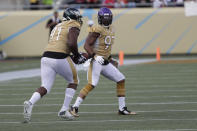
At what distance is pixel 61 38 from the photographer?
9.62 meters

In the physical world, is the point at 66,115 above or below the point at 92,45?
below

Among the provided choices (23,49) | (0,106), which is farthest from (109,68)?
(23,49)

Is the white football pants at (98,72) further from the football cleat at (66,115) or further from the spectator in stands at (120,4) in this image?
the spectator in stands at (120,4)

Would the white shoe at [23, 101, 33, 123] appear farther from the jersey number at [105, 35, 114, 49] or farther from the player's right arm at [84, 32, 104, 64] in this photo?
the jersey number at [105, 35, 114, 49]

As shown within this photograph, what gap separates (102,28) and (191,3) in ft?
39.5

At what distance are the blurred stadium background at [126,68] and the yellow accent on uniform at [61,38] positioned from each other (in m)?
1.03

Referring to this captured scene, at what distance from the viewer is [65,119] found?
9766mm

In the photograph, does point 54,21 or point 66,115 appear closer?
point 66,115

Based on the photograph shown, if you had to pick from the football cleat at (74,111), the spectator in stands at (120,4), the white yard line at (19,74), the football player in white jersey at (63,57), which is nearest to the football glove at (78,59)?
the football player in white jersey at (63,57)

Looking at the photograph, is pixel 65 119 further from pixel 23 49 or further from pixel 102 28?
pixel 23 49

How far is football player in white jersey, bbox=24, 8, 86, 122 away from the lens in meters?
9.47

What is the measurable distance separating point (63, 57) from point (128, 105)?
2.27 m

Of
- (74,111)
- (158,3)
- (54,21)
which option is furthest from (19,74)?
(74,111)

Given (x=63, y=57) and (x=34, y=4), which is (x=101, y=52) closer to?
(x=63, y=57)
